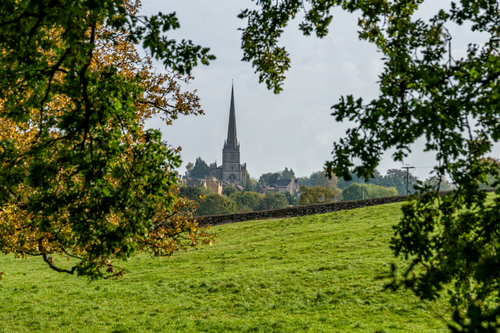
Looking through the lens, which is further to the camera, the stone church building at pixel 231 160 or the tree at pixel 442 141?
the stone church building at pixel 231 160

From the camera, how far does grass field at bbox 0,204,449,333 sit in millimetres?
11547

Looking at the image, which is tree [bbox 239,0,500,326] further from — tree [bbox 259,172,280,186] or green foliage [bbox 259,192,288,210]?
tree [bbox 259,172,280,186]

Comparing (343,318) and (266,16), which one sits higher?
(266,16)

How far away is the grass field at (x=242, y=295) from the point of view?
11.5 m

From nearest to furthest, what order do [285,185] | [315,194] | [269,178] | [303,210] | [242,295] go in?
[242,295]
[303,210]
[315,194]
[285,185]
[269,178]

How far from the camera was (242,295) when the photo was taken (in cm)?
1475

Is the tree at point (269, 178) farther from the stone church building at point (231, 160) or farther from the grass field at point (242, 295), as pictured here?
the grass field at point (242, 295)

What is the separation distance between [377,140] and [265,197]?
102445 mm

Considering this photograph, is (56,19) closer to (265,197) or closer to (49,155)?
(49,155)

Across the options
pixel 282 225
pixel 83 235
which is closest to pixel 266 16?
pixel 83 235

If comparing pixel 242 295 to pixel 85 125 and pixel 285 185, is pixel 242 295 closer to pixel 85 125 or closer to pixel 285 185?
pixel 85 125

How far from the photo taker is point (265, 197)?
10712 cm

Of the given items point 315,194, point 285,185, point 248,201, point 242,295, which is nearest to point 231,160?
point 285,185

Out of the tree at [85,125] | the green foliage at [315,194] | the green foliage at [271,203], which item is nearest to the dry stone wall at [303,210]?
the tree at [85,125]
